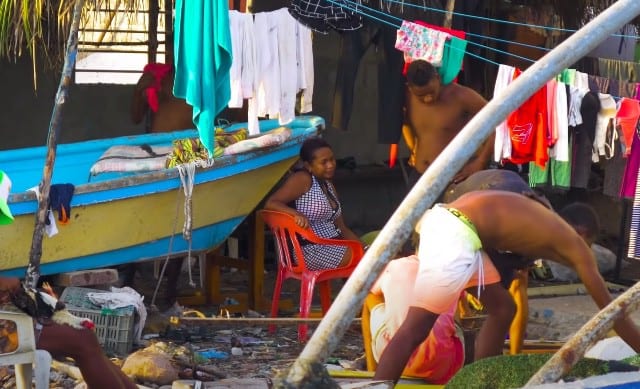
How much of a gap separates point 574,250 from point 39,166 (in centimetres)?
462

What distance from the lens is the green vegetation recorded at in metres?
4.92

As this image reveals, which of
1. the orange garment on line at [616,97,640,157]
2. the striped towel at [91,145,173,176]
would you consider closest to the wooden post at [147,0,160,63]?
the striped towel at [91,145,173,176]

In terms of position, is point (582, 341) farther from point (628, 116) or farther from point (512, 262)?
point (628, 116)

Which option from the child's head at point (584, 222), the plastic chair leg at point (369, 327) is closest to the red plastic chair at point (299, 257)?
the plastic chair leg at point (369, 327)

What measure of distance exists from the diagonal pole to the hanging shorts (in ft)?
8.27

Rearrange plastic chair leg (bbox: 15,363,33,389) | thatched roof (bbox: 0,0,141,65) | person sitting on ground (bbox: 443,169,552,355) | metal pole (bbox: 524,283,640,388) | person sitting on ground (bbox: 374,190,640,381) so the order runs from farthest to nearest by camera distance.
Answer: thatched roof (bbox: 0,0,141,65)
person sitting on ground (bbox: 443,169,552,355)
person sitting on ground (bbox: 374,190,640,381)
plastic chair leg (bbox: 15,363,33,389)
metal pole (bbox: 524,283,640,388)

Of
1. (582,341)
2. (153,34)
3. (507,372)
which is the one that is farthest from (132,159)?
(582,341)

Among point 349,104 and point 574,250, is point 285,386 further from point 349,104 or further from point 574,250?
point 349,104

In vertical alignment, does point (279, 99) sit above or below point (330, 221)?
above

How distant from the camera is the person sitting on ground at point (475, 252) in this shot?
5562mm

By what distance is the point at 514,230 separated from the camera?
5.71 meters

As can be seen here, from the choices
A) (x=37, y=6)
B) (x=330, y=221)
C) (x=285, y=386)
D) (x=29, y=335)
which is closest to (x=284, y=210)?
(x=330, y=221)

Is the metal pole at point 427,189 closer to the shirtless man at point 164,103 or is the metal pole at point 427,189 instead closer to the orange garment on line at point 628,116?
the orange garment on line at point 628,116

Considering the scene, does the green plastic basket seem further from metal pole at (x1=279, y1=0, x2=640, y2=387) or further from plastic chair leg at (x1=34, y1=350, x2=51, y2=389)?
metal pole at (x1=279, y1=0, x2=640, y2=387)
